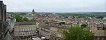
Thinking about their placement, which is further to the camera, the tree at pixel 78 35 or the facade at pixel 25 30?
the facade at pixel 25 30

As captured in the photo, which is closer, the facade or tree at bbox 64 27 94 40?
tree at bbox 64 27 94 40

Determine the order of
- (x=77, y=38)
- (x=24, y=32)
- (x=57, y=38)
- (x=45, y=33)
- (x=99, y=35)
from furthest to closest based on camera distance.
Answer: (x=24, y=32), (x=45, y=33), (x=57, y=38), (x=99, y=35), (x=77, y=38)

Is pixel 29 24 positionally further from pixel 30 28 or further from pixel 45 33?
pixel 45 33

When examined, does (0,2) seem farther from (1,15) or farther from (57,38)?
(57,38)

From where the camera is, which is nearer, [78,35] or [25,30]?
[78,35]

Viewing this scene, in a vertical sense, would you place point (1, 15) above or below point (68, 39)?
above

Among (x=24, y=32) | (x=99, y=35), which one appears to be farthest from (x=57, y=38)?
(x=24, y=32)

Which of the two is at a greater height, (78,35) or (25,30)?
(78,35)

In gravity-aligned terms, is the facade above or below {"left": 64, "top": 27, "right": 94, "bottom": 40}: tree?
below

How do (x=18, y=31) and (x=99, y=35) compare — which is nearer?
(x=99, y=35)

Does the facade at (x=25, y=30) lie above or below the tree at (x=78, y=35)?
below

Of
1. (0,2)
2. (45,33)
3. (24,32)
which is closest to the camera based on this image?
(0,2)
